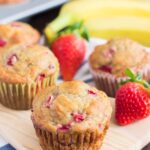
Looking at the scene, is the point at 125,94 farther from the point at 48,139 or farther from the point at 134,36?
the point at 134,36

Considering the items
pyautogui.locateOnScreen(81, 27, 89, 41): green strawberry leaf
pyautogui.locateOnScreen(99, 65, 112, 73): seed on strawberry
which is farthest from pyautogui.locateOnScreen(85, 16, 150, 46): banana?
pyautogui.locateOnScreen(99, 65, 112, 73): seed on strawberry

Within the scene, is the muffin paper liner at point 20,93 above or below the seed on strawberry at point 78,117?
below

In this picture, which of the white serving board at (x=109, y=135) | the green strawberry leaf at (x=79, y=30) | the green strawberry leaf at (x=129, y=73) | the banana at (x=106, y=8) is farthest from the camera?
the banana at (x=106, y=8)

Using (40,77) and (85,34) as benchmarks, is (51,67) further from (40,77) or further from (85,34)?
(85,34)

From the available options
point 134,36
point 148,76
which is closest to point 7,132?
point 148,76

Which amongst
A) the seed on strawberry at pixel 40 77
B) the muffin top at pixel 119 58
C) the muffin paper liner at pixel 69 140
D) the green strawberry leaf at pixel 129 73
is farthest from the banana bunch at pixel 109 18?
the muffin paper liner at pixel 69 140

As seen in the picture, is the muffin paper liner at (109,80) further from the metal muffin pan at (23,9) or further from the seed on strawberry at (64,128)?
the metal muffin pan at (23,9)

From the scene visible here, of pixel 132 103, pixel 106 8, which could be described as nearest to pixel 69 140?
pixel 132 103
